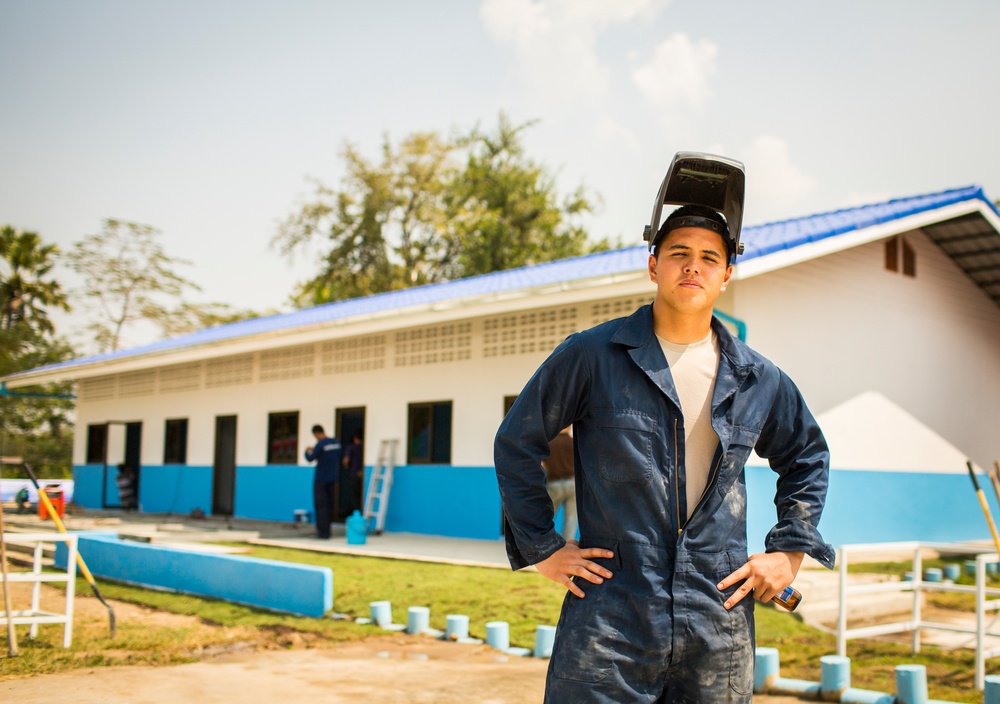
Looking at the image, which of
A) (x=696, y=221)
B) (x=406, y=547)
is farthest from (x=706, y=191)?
(x=406, y=547)

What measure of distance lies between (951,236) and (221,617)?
44.3ft

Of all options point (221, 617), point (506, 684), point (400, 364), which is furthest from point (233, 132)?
point (506, 684)

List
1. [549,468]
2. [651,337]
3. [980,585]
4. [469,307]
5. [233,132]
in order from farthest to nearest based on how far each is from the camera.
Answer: [233,132] → [469,307] → [549,468] → [980,585] → [651,337]

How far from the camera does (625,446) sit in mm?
2648

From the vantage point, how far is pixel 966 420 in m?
16.8

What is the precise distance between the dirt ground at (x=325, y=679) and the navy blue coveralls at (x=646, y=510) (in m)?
3.47

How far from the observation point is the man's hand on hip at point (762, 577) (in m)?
2.62

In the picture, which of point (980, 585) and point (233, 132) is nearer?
point (980, 585)

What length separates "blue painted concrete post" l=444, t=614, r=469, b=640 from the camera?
7805 mm

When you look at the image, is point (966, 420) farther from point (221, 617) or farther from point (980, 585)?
point (221, 617)

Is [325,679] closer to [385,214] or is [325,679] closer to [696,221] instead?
[696,221]

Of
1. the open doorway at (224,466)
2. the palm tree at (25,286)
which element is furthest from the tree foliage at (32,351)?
the open doorway at (224,466)

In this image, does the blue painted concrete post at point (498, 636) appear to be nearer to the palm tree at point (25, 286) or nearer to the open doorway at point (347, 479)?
the open doorway at point (347, 479)

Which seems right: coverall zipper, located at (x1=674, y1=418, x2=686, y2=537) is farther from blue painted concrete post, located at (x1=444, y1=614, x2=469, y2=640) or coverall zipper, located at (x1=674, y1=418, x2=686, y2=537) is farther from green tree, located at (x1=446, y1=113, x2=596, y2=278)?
green tree, located at (x1=446, y1=113, x2=596, y2=278)
